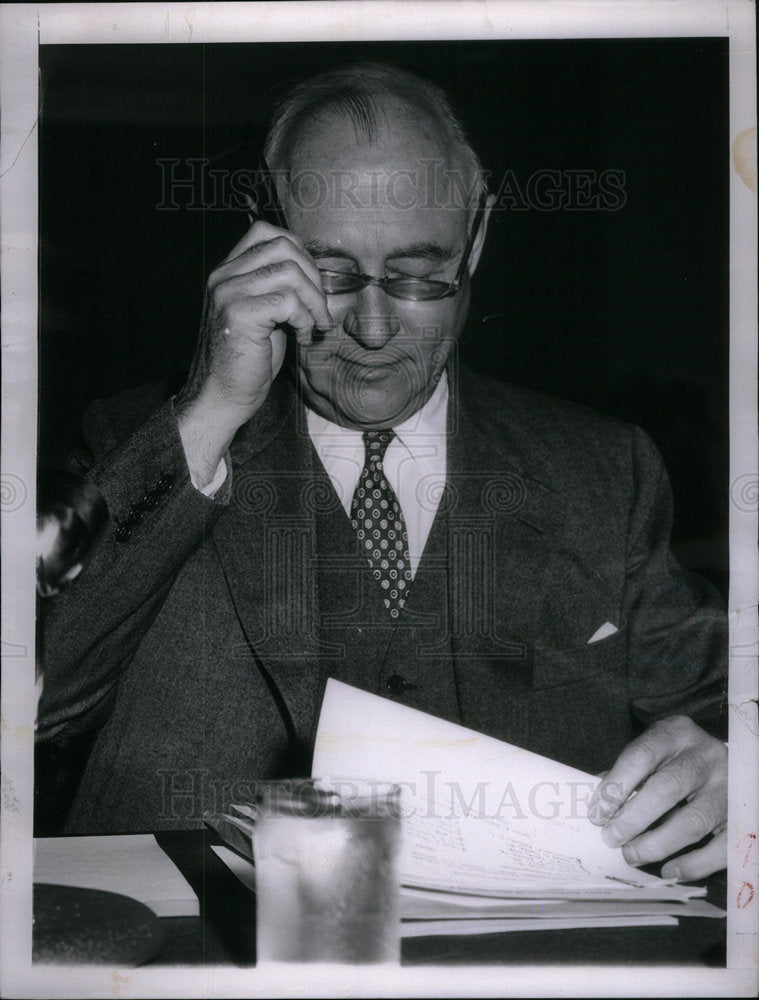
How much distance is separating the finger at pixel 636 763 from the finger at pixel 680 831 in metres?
0.03

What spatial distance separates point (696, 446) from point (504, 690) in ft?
1.17

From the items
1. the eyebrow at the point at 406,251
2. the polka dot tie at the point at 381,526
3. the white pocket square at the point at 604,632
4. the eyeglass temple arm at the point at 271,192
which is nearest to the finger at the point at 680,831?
the white pocket square at the point at 604,632

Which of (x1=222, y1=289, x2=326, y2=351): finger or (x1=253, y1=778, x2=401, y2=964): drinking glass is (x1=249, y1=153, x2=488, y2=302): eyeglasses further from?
(x1=253, y1=778, x2=401, y2=964): drinking glass

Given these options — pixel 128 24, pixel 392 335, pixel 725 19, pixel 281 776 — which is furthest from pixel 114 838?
pixel 725 19

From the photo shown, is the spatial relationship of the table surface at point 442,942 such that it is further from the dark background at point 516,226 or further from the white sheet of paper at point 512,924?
the dark background at point 516,226

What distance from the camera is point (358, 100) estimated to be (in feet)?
3.95

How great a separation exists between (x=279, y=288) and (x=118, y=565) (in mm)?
354

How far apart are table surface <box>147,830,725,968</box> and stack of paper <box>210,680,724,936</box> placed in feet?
0.17

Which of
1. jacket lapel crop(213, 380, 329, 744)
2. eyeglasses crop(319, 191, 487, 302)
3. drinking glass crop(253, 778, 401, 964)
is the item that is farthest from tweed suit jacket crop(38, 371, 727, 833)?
drinking glass crop(253, 778, 401, 964)

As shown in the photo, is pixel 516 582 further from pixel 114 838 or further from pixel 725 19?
pixel 725 19

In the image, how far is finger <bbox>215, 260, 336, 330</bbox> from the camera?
1.17 metres

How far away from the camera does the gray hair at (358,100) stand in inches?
47.3

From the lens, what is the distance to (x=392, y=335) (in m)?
1.21

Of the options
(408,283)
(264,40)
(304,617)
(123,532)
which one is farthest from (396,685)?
(264,40)
